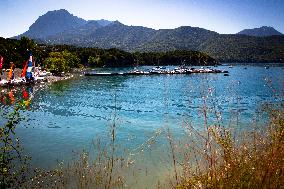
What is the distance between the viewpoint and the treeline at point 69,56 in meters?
99.8

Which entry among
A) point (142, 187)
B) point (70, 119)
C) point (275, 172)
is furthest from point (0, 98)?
point (275, 172)

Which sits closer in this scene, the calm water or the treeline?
the calm water

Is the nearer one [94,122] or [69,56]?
[94,122]

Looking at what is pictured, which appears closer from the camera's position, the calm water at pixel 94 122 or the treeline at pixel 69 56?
the calm water at pixel 94 122

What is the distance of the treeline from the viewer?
99.8m

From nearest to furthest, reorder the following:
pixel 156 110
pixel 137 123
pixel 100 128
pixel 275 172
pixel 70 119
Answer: pixel 275 172, pixel 100 128, pixel 137 123, pixel 70 119, pixel 156 110

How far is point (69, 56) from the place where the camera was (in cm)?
11362

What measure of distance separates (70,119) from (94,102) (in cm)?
1358

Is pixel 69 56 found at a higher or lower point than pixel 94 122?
higher

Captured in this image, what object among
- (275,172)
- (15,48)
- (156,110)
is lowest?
(156,110)

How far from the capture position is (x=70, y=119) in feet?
108

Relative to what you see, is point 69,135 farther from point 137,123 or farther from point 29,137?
point 137,123

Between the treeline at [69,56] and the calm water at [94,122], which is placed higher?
the treeline at [69,56]

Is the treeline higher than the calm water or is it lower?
higher
